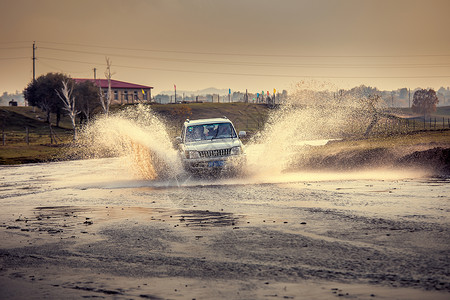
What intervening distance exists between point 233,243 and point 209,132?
10.8 meters

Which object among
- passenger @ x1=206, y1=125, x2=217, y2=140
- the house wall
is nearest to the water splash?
passenger @ x1=206, y1=125, x2=217, y2=140

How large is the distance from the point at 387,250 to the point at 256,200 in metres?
5.68

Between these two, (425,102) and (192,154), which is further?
(425,102)

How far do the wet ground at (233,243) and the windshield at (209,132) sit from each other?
346cm

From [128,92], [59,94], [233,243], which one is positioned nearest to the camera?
[233,243]

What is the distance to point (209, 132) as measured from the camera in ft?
63.4

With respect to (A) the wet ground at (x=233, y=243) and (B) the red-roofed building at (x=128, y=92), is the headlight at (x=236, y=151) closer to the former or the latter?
(A) the wet ground at (x=233, y=243)

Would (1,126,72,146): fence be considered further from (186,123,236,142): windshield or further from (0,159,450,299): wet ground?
(0,159,450,299): wet ground

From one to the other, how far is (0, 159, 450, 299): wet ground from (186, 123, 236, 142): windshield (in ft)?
11.3

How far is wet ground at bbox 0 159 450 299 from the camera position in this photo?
21.2 ft

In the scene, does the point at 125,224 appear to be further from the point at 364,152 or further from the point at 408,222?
the point at 364,152

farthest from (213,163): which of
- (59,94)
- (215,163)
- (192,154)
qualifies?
(59,94)

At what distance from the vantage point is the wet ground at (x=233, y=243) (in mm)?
6473

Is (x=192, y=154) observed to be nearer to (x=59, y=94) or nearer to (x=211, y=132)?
(x=211, y=132)
